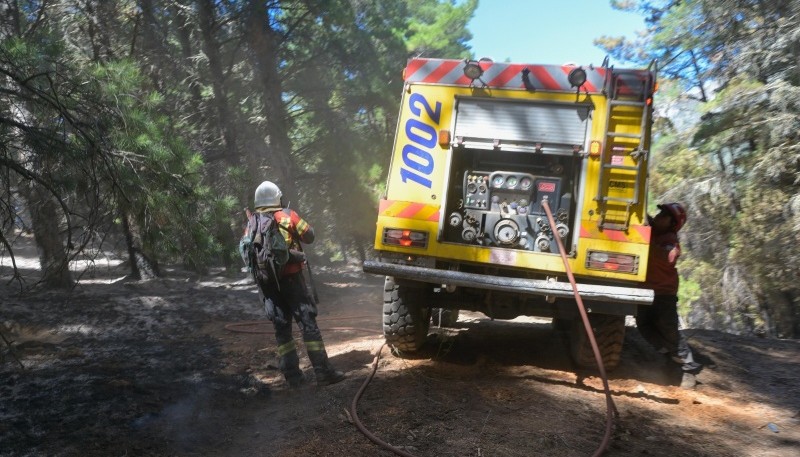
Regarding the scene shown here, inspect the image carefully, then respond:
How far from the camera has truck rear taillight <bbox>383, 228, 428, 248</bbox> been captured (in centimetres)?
519

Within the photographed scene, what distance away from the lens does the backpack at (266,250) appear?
4965mm

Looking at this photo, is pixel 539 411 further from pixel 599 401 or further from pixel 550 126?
pixel 550 126

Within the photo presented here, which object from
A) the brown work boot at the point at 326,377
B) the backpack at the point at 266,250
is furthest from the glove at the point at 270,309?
the brown work boot at the point at 326,377

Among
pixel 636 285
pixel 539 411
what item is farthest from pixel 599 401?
pixel 636 285

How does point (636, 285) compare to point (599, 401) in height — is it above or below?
above

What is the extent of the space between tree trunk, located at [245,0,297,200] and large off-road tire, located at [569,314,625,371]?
935cm

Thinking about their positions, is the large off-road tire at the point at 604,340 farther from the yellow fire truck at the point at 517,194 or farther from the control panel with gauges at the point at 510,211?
the control panel with gauges at the point at 510,211

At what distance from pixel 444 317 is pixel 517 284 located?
8.61 feet

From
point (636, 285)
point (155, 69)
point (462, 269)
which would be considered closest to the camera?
point (636, 285)

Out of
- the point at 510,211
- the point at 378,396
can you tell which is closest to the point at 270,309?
the point at 378,396

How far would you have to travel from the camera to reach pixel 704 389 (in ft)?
17.0

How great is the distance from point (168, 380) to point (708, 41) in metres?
13.1

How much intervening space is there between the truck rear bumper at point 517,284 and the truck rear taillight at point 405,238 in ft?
0.83

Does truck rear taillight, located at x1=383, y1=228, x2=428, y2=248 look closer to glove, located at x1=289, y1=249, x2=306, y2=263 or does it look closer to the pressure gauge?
the pressure gauge
